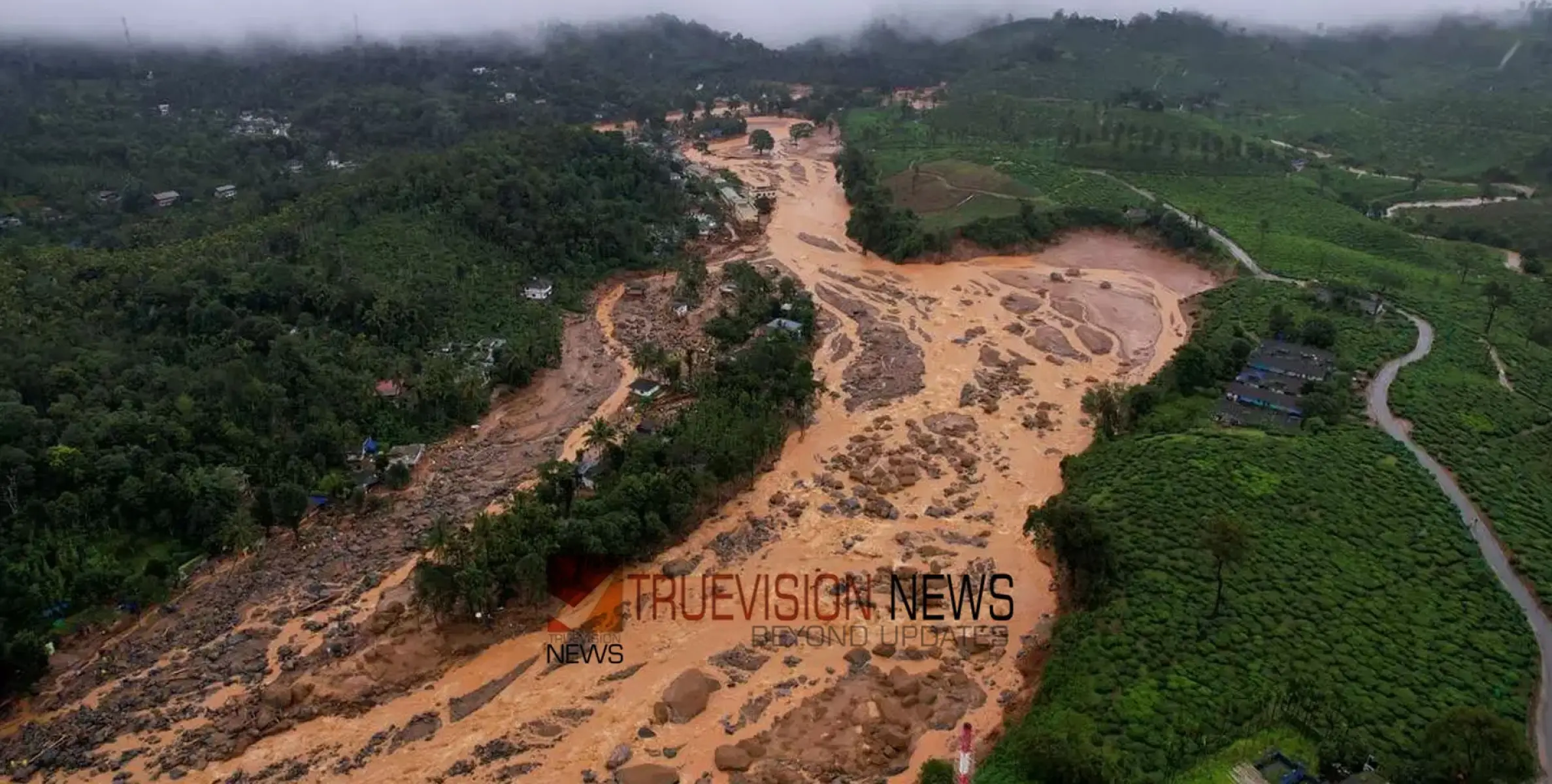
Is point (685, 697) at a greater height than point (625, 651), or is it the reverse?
point (625, 651)

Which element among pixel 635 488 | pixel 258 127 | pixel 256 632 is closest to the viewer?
pixel 256 632

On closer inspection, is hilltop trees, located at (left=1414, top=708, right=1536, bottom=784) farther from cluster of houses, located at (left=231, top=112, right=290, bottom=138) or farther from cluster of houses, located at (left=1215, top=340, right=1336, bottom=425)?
cluster of houses, located at (left=231, top=112, right=290, bottom=138)

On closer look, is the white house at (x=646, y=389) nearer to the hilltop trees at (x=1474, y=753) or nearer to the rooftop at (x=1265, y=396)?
the rooftop at (x=1265, y=396)

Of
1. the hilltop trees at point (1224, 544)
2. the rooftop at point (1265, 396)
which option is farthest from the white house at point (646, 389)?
the rooftop at point (1265, 396)

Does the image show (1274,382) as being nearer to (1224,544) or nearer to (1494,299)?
(1494,299)

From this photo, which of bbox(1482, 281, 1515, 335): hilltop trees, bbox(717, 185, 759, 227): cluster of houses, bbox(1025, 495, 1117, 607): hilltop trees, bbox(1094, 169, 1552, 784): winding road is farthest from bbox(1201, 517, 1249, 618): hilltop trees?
bbox(717, 185, 759, 227): cluster of houses

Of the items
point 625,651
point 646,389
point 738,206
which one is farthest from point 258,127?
point 625,651

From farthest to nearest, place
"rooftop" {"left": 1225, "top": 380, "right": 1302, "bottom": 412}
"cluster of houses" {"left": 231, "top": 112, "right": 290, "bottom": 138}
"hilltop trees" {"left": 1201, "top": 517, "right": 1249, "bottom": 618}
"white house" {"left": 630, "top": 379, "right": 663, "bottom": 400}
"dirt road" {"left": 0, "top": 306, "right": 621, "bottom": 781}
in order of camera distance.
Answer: "cluster of houses" {"left": 231, "top": 112, "right": 290, "bottom": 138} < "white house" {"left": 630, "top": 379, "right": 663, "bottom": 400} < "rooftop" {"left": 1225, "top": 380, "right": 1302, "bottom": 412} < "dirt road" {"left": 0, "top": 306, "right": 621, "bottom": 781} < "hilltop trees" {"left": 1201, "top": 517, "right": 1249, "bottom": 618}
